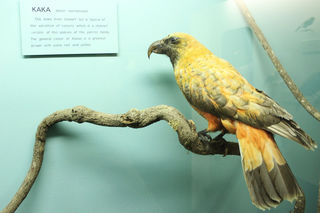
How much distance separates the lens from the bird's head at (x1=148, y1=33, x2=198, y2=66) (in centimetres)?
128

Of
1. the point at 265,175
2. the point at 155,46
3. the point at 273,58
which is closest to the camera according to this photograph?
the point at 265,175

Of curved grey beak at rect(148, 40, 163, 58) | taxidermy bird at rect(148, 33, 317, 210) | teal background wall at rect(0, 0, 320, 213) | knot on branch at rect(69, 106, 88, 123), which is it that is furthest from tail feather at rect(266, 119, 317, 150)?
knot on branch at rect(69, 106, 88, 123)

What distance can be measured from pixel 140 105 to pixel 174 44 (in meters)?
0.33

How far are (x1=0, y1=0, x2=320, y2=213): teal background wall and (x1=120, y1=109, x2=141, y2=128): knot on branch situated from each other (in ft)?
0.56

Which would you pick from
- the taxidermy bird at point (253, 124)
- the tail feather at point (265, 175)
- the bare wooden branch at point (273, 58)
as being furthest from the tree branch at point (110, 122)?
the bare wooden branch at point (273, 58)

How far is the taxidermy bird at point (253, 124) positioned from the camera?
105 centimetres

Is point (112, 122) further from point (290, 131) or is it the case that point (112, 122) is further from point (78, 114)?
point (290, 131)

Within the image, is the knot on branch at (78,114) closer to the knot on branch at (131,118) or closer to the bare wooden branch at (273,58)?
the knot on branch at (131,118)

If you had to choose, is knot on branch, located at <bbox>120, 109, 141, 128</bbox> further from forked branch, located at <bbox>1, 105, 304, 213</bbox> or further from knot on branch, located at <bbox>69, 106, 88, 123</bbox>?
knot on branch, located at <bbox>69, 106, 88, 123</bbox>

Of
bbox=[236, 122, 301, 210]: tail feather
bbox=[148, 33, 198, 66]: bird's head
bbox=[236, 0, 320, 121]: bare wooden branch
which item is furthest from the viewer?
bbox=[236, 0, 320, 121]: bare wooden branch

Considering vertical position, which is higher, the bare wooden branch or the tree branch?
the bare wooden branch

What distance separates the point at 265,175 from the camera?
1.05 meters

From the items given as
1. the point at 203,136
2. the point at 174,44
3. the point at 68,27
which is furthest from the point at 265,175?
the point at 68,27

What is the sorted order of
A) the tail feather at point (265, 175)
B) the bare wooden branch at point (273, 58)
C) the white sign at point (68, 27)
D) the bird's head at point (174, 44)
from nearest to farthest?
the tail feather at point (265, 175), the white sign at point (68, 27), the bird's head at point (174, 44), the bare wooden branch at point (273, 58)
